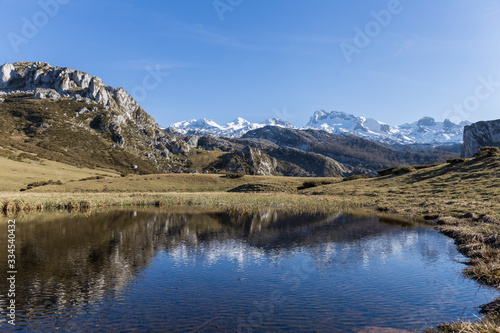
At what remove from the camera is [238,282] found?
18312 millimetres

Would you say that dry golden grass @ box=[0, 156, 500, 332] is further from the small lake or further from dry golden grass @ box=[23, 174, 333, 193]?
the small lake

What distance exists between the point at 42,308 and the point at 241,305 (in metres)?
9.94

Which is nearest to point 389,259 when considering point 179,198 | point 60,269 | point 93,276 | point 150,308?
point 150,308

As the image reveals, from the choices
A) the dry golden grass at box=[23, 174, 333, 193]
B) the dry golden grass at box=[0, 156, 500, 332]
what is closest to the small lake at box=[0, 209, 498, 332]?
the dry golden grass at box=[0, 156, 500, 332]

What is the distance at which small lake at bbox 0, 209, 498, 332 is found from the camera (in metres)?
12.9

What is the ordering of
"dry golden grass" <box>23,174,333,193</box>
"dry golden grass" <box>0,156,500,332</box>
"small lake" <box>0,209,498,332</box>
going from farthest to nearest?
"dry golden grass" <box>23,174,333,193</box>, "dry golden grass" <box>0,156,500,332</box>, "small lake" <box>0,209,498,332</box>

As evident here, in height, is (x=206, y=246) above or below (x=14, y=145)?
below

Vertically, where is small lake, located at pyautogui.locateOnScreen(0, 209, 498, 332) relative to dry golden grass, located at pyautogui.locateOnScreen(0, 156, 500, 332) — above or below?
below

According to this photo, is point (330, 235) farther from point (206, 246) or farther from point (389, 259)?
point (206, 246)

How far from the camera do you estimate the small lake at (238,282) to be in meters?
12.9

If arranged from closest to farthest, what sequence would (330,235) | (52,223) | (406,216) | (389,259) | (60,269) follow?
1. (60,269)
2. (389,259)
3. (330,235)
4. (52,223)
5. (406,216)

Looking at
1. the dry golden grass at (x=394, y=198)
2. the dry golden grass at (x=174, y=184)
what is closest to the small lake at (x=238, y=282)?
the dry golden grass at (x=394, y=198)

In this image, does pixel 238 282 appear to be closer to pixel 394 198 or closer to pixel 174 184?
pixel 394 198

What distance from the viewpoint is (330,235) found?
3316 centimetres
